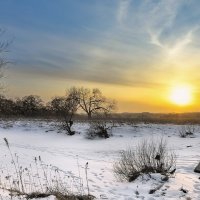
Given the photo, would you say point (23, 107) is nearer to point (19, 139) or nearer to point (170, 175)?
point (19, 139)

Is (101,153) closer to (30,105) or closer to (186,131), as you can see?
(186,131)

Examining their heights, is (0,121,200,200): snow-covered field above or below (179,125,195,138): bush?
below

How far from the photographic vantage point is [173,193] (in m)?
11.4

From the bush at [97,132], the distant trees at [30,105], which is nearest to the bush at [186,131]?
the bush at [97,132]

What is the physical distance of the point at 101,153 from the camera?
1133 inches

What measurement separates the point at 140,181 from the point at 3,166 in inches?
283

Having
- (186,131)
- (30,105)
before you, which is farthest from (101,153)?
(30,105)

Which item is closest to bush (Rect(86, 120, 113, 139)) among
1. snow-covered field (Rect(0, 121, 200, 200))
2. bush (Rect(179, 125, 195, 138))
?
snow-covered field (Rect(0, 121, 200, 200))

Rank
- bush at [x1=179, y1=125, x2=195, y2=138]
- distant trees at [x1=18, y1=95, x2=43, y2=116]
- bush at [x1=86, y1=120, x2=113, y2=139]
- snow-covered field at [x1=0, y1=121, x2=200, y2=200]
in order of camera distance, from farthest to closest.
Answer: distant trees at [x1=18, y1=95, x2=43, y2=116] → bush at [x1=86, y1=120, x2=113, y2=139] → bush at [x1=179, y1=125, x2=195, y2=138] → snow-covered field at [x1=0, y1=121, x2=200, y2=200]

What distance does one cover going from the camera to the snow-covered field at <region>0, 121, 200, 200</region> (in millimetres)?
11945

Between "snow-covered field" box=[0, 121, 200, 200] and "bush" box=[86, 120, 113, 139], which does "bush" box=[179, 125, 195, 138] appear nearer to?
"snow-covered field" box=[0, 121, 200, 200]

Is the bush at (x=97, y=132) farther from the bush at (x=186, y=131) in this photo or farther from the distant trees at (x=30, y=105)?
the distant trees at (x=30, y=105)

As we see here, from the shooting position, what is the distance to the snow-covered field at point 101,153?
1195cm

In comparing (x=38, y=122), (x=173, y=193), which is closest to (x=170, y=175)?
(x=173, y=193)
